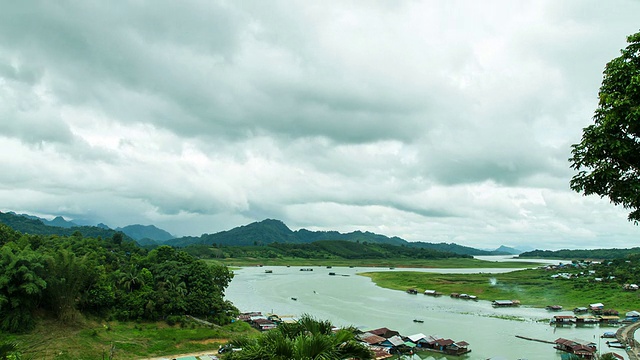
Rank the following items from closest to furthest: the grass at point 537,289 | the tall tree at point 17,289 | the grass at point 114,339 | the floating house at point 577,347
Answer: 1. the grass at point 114,339
2. the tall tree at point 17,289
3. the floating house at point 577,347
4. the grass at point 537,289

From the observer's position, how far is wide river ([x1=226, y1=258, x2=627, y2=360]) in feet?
155

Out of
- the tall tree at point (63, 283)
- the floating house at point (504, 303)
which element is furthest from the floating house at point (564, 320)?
the tall tree at point (63, 283)

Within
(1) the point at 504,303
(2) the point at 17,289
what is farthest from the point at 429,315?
(2) the point at 17,289

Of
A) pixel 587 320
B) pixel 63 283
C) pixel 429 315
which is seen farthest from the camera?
pixel 429 315

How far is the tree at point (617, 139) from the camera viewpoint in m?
10.0

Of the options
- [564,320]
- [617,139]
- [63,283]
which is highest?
[617,139]

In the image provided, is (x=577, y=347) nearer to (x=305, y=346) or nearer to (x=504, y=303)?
(x=504, y=303)

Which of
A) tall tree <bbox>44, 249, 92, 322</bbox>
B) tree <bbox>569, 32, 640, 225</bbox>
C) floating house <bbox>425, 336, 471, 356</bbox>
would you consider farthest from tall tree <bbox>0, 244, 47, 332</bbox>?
tree <bbox>569, 32, 640, 225</bbox>

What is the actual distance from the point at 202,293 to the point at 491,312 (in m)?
48.9

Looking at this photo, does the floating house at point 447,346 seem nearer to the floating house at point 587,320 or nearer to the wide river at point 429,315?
the wide river at point 429,315

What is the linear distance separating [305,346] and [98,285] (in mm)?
46591

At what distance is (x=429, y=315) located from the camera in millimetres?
66938

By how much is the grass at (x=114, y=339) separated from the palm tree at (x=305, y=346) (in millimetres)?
33286

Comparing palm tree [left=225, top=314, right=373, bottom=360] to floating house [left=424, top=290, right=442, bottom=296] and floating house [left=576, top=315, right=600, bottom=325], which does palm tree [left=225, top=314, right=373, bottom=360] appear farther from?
floating house [left=424, top=290, right=442, bottom=296]
